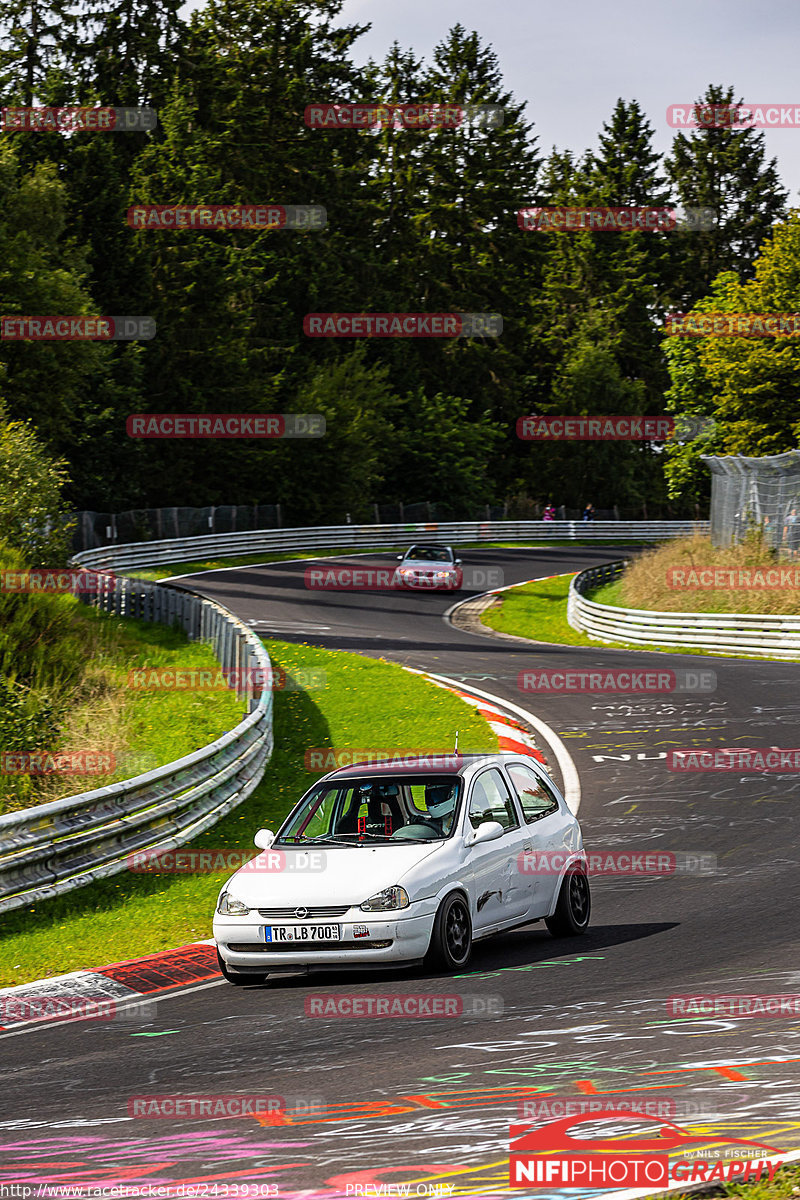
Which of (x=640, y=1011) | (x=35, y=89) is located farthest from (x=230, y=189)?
(x=640, y=1011)

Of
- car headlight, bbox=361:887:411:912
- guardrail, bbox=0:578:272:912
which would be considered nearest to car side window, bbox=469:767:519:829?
car headlight, bbox=361:887:411:912

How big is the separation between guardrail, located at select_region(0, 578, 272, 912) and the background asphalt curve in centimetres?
344

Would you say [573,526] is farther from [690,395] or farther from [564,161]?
[564,161]

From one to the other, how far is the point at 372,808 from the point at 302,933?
1404 millimetres

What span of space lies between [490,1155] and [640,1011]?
2.66 meters

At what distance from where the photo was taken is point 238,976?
9.62 metres

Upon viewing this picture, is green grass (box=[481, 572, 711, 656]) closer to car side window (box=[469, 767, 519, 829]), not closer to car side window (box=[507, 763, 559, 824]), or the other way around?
car side window (box=[507, 763, 559, 824])

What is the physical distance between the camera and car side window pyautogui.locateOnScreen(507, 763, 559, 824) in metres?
11.0

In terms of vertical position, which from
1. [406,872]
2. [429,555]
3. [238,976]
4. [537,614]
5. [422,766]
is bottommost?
[537,614]

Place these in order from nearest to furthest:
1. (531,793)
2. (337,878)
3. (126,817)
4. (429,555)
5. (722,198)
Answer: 1. (337,878)
2. (531,793)
3. (126,817)
4. (429,555)
5. (722,198)

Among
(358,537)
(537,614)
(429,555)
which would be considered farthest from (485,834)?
(358,537)

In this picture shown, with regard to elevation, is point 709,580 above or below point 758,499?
below

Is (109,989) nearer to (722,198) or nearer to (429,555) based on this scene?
(429,555)

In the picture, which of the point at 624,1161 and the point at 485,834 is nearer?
the point at 624,1161
